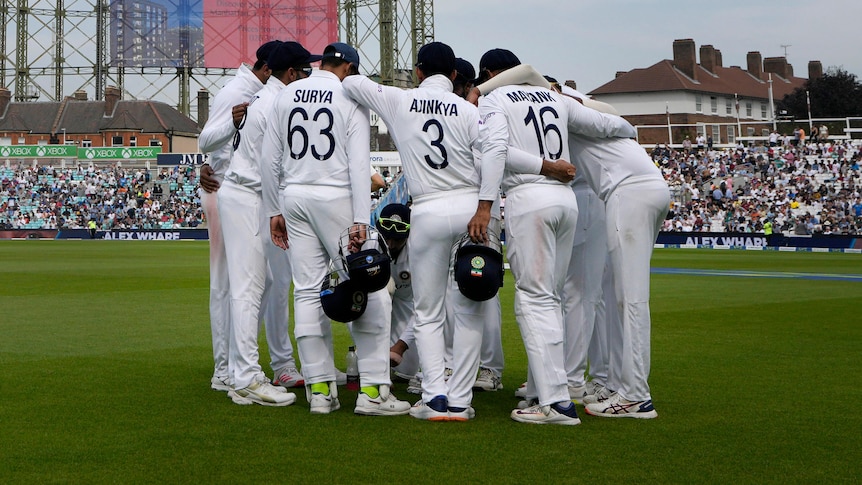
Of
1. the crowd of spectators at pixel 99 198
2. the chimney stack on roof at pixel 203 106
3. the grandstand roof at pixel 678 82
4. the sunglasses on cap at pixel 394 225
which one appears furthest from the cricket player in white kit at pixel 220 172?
the grandstand roof at pixel 678 82

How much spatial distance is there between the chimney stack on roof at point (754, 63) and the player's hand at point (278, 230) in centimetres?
9845

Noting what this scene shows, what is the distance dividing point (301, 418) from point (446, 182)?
1.79 meters

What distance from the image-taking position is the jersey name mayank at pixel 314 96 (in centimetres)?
658

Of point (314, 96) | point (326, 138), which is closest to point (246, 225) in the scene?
point (326, 138)

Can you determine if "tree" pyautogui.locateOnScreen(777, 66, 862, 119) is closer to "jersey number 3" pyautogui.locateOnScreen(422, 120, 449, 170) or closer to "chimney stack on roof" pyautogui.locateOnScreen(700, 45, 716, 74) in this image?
"chimney stack on roof" pyautogui.locateOnScreen(700, 45, 716, 74)

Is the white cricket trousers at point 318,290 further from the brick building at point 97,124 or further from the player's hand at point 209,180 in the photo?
the brick building at point 97,124

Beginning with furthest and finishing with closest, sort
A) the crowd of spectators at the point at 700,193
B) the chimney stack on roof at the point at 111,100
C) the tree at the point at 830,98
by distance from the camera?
the chimney stack on roof at the point at 111,100, the tree at the point at 830,98, the crowd of spectators at the point at 700,193

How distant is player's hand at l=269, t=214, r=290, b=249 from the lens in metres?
6.83

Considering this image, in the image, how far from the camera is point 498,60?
6609 millimetres

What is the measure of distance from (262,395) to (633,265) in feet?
8.87

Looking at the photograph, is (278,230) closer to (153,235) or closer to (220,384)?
(220,384)

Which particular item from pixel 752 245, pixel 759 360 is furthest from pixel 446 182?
pixel 752 245

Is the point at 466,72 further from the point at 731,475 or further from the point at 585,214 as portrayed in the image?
the point at 731,475

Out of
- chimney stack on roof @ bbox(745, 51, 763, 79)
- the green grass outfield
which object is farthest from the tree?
the green grass outfield
